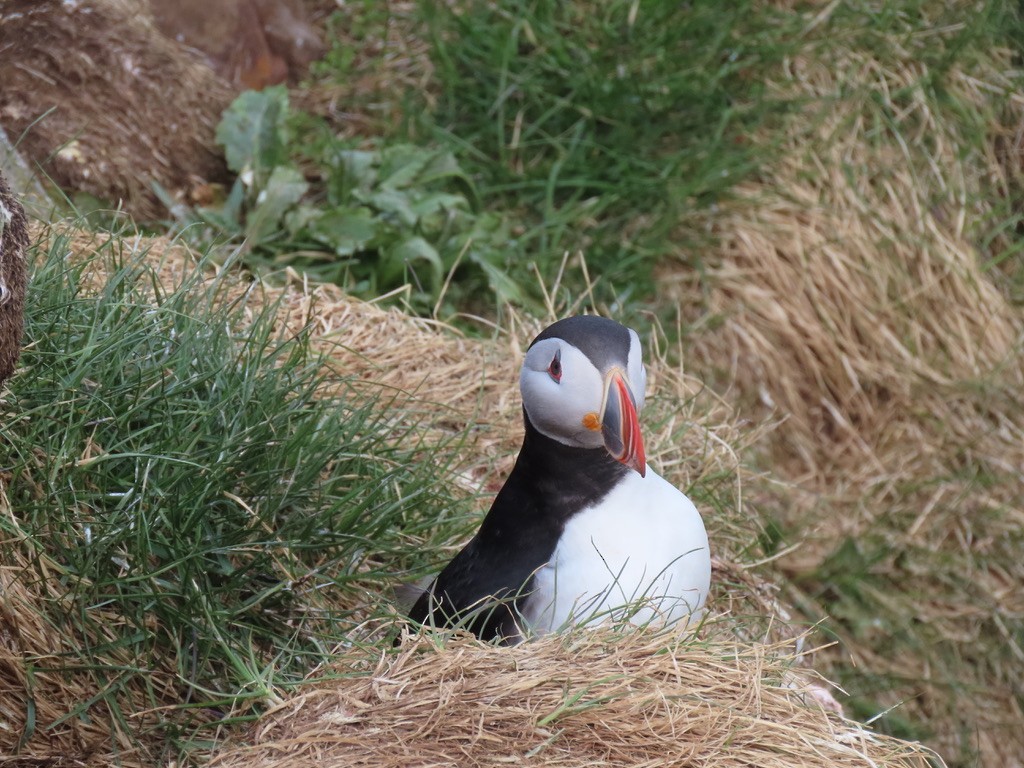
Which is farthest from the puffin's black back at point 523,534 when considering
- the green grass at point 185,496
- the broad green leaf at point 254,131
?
the broad green leaf at point 254,131

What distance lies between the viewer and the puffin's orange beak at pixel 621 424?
2299mm

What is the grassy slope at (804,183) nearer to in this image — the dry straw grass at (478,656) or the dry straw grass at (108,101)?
the dry straw grass at (478,656)

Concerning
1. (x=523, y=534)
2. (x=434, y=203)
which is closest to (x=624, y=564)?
(x=523, y=534)

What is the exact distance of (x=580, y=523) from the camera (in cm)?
248

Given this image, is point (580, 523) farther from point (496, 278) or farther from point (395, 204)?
point (395, 204)

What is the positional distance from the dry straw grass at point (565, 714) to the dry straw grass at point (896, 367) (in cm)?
252

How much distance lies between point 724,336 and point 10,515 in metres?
3.01

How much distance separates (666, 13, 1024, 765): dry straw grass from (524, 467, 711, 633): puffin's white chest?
7.14 feet

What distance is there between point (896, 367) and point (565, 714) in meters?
3.35

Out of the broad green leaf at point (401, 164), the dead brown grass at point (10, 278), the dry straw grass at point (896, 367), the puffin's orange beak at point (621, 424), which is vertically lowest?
the dry straw grass at point (896, 367)

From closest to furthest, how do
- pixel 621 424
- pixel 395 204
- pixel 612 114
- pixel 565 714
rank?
1. pixel 565 714
2. pixel 621 424
3. pixel 395 204
4. pixel 612 114

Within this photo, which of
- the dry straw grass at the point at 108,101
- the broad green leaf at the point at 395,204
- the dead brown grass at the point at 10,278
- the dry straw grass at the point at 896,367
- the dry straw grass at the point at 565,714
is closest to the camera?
the dead brown grass at the point at 10,278

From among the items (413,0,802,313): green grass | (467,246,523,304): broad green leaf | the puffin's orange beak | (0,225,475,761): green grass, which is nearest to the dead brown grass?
(0,225,475,761): green grass

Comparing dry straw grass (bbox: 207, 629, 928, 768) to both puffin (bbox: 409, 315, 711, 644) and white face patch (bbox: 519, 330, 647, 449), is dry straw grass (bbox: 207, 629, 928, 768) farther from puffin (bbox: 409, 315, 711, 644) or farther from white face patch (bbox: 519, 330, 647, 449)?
white face patch (bbox: 519, 330, 647, 449)
